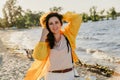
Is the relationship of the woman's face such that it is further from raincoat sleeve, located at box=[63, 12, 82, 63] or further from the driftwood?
the driftwood

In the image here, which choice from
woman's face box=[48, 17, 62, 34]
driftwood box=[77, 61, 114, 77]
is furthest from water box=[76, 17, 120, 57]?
woman's face box=[48, 17, 62, 34]

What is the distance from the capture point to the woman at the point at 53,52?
3.77m

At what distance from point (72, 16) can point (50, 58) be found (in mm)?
780

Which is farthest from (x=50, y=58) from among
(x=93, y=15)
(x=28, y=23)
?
(x=93, y=15)

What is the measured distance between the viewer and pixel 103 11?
13425cm

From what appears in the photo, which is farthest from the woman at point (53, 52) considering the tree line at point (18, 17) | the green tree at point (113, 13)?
the green tree at point (113, 13)

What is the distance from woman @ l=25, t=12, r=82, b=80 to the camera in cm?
377

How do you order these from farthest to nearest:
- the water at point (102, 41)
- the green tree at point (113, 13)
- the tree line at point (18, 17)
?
the green tree at point (113, 13) → the tree line at point (18, 17) → the water at point (102, 41)

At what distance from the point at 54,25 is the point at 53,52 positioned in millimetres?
362

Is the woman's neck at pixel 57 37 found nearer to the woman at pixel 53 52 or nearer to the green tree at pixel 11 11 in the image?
the woman at pixel 53 52

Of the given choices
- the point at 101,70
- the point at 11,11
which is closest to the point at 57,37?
the point at 101,70

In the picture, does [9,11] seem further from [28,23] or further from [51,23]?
[51,23]

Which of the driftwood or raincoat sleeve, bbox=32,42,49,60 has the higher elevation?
raincoat sleeve, bbox=32,42,49,60

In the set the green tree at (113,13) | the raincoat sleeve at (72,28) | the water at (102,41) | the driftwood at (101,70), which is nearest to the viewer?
the raincoat sleeve at (72,28)
